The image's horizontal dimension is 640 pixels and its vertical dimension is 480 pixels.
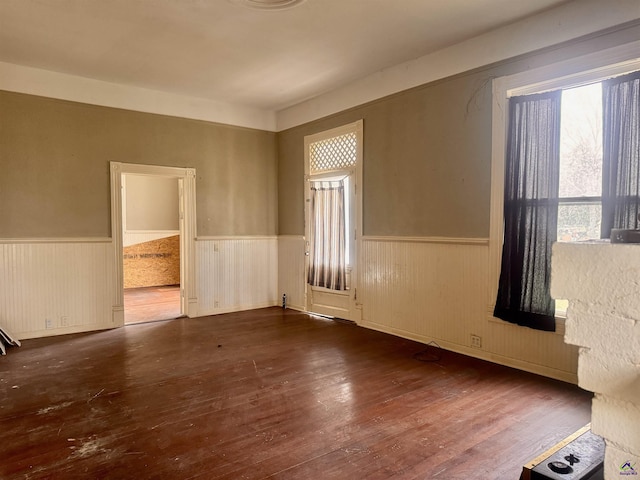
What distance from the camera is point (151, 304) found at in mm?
6293

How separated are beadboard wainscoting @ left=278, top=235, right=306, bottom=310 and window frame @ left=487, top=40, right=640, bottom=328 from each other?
9.37ft

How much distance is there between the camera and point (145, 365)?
3439mm

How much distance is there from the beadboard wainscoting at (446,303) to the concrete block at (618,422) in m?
2.15

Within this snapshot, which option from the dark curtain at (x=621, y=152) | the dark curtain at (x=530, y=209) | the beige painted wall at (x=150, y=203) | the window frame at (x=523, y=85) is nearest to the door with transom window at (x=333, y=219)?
the window frame at (x=523, y=85)

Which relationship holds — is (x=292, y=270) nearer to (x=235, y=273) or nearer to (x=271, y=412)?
(x=235, y=273)

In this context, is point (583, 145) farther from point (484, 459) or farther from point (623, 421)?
point (623, 421)

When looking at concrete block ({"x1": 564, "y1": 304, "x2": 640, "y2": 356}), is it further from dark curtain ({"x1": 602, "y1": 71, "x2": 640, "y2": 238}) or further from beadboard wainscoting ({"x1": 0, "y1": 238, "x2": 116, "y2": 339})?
beadboard wainscoting ({"x1": 0, "y1": 238, "x2": 116, "y2": 339})

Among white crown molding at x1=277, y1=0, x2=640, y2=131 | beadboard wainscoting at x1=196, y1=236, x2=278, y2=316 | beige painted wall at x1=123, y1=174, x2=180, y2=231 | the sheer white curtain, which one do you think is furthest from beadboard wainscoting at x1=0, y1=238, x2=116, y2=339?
beige painted wall at x1=123, y1=174, x2=180, y2=231

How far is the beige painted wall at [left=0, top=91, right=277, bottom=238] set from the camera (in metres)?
4.26

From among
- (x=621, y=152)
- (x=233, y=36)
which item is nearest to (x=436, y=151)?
(x=621, y=152)

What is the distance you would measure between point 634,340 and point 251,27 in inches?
135

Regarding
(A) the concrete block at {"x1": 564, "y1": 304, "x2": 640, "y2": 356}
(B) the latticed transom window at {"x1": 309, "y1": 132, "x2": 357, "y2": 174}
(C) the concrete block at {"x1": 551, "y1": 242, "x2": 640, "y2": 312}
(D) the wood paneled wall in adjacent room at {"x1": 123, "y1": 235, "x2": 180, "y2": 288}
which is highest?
(B) the latticed transom window at {"x1": 309, "y1": 132, "x2": 357, "y2": 174}

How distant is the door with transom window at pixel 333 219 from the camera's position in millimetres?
4852

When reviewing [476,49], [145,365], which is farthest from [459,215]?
[145,365]
